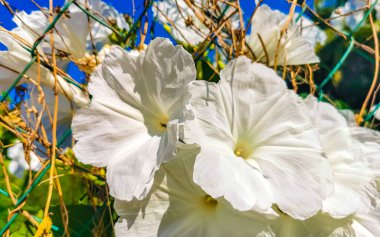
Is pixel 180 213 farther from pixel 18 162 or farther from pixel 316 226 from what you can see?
pixel 18 162

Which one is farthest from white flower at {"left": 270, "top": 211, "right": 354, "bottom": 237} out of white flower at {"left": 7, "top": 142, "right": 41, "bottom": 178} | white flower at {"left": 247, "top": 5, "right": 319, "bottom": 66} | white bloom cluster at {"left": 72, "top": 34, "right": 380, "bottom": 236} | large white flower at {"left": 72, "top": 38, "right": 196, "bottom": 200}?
white flower at {"left": 7, "top": 142, "right": 41, "bottom": 178}

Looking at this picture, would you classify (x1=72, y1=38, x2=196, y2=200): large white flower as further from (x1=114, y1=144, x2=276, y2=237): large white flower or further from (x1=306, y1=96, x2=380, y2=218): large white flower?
(x1=306, y1=96, x2=380, y2=218): large white flower

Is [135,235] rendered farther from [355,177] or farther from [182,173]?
[355,177]

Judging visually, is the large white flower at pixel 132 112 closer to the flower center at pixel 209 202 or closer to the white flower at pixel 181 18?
the flower center at pixel 209 202

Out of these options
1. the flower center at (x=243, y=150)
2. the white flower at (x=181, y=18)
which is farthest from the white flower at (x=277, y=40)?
the flower center at (x=243, y=150)

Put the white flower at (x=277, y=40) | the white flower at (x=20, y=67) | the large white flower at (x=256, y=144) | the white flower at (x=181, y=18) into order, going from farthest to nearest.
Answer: the white flower at (x=181, y=18), the white flower at (x=277, y=40), the white flower at (x=20, y=67), the large white flower at (x=256, y=144)

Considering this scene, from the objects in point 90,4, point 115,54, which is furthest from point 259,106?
point 90,4
